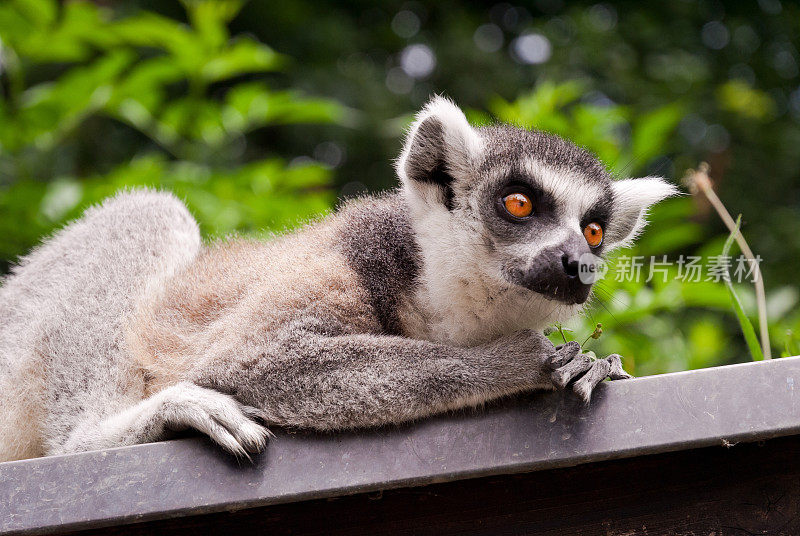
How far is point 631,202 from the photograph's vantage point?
2938 mm

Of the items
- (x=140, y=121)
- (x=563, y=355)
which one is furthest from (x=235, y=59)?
(x=563, y=355)

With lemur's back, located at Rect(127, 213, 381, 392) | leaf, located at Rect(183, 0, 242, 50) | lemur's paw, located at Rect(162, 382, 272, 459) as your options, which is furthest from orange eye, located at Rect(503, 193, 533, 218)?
leaf, located at Rect(183, 0, 242, 50)

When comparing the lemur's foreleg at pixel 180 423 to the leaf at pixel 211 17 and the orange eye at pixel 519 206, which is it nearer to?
the orange eye at pixel 519 206

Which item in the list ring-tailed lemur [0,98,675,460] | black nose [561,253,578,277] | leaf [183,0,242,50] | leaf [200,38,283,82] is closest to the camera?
ring-tailed lemur [0,98,675,460]

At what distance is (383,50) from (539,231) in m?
6.52

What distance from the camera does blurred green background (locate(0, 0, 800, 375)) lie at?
3.83 meters

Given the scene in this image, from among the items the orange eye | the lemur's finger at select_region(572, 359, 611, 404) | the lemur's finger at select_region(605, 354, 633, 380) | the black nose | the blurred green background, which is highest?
the orange eye

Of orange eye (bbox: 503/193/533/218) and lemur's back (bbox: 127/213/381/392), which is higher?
orange eye (bbox: 503/193/533/218)

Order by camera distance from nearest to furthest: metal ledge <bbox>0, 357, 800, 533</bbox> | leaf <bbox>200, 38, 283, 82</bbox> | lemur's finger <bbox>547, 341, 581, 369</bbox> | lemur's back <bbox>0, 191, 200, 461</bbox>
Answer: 1. metal ledge <bbox>0, 357, 800, 533</bbox>
2. lemur's finger <bbox>547, 341, 581, 369</bbox>
3. lemur's back <bbox>0, 191, 200, 461</bbox>
4. leaf <bbox>200, 38, 283, 82</bbox>

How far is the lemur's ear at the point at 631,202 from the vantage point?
9.60ft

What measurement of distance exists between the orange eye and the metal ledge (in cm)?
74

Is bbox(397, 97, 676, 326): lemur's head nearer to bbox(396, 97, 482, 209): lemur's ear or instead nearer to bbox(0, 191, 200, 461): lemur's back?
bbox(396, 97, 482, 209): lemur's ear

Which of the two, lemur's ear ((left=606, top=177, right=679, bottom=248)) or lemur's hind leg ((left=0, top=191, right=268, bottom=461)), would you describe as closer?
lemur's hind leg ((left=0, top=191, right=268, bottom=461))

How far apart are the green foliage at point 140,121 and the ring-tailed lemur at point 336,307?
72 centimetres
